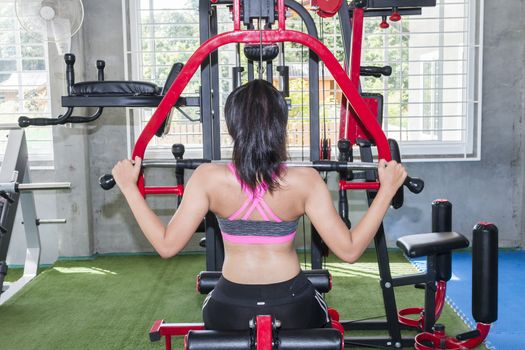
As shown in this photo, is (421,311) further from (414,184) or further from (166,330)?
(414,184)

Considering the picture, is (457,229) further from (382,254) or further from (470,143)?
(382,254)

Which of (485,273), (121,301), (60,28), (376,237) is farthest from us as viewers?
(121,301)

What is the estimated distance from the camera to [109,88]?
8.75 ft

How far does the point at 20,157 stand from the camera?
13.2 feet

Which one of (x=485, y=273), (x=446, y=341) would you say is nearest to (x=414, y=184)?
(x=485, y=273)

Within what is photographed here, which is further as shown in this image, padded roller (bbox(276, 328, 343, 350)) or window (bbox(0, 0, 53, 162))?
window (bbox(0, 0, 53, 162))

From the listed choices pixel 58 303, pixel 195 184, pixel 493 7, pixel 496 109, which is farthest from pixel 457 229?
pixel 195 184

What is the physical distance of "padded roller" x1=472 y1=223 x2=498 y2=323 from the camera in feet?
9.18

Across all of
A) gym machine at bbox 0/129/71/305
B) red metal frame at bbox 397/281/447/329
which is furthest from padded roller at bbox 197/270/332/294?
gym machine at bbox 0/129/71/305

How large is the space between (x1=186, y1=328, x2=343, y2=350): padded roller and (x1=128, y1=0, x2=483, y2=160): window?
3369 millimetres

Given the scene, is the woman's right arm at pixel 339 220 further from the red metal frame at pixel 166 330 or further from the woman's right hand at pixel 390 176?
the red metal frame at pixel 166 330

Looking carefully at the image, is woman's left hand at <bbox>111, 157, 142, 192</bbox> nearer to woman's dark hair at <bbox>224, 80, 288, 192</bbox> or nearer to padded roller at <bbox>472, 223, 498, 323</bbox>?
woman's dark hair at <bbox>224, 80, 288, 192</bbox>

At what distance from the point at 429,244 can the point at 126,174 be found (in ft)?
5.27

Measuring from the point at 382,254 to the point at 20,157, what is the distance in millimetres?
2502
